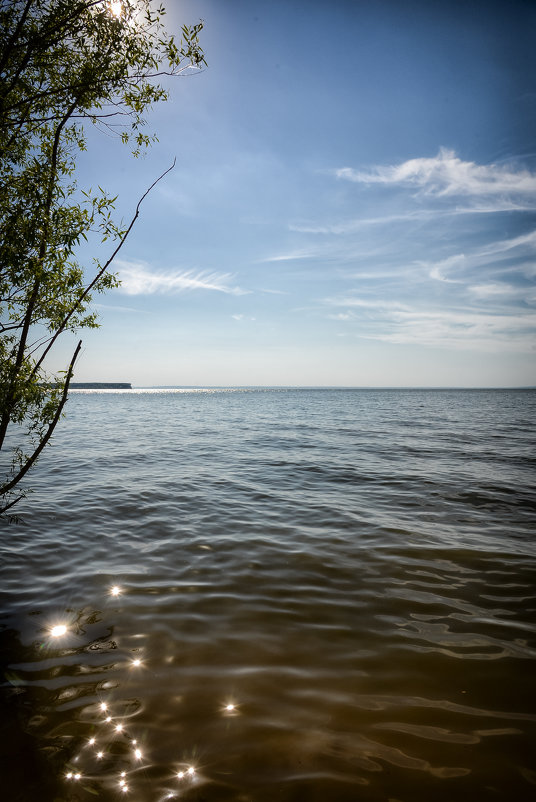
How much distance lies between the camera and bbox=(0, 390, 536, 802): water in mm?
2893

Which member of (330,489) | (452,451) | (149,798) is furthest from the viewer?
(452,451)

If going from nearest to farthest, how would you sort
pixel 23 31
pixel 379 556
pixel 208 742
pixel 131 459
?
1. pixel 208 742
2. pixel 23 31
3. pixel 379 556
4. pixel 131 459

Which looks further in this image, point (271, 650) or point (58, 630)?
point (58, 630)

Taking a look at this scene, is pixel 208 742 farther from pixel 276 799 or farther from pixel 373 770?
pixel 373 770

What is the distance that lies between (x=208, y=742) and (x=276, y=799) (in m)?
0.76

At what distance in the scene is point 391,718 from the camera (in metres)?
3.36

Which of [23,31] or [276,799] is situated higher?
Result: [23,31]

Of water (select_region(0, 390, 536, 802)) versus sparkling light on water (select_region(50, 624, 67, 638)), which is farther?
sparkling light on water (select_region(50, 624, 67, 638))

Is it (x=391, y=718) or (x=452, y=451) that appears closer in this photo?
(x=391, y=718)

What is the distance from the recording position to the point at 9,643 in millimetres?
4469

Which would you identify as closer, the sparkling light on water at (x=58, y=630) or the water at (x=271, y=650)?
the water at (x=271, y=650)

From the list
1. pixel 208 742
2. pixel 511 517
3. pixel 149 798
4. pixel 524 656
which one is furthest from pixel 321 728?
pixel 511 517

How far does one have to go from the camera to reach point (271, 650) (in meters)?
4.38

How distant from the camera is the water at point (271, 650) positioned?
2.89 meters
